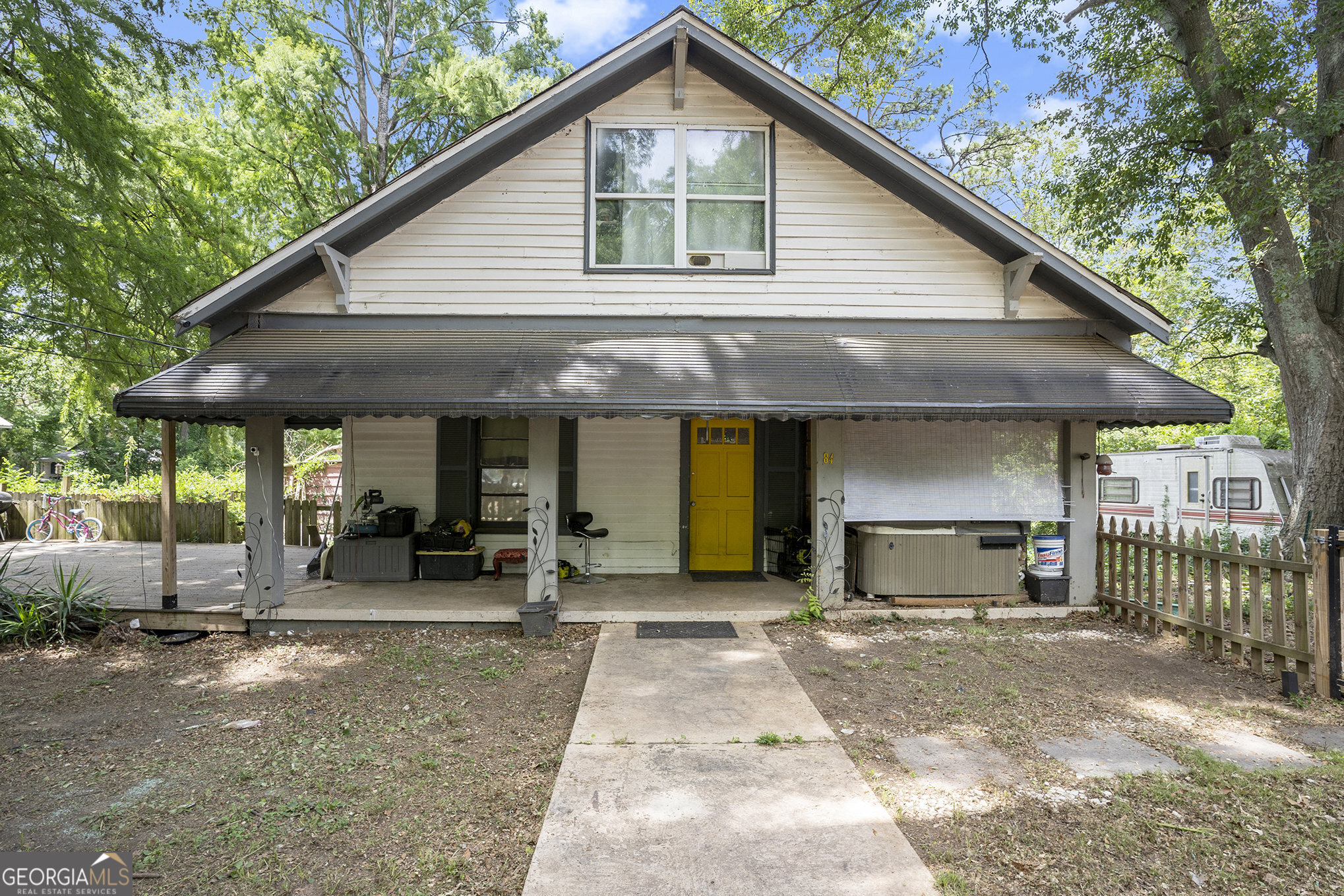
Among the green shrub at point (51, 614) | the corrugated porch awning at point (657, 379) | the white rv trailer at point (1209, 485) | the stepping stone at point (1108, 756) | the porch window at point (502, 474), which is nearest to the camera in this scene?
the stepping stone at point (1108, 756)

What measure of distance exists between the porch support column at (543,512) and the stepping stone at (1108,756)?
466cm

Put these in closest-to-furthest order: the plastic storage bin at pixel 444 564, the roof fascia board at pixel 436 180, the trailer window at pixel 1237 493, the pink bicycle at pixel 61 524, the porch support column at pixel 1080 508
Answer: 1. the roof fascia board at pixel 436 180
2. the porch support column at pixel 1080 508
3. the plastic storage bin at pixel 444 564
4. the trailer window at pixel 1237 493
5. the pink bicycle at pixel 61 524

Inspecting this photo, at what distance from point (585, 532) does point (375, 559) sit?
278 cm

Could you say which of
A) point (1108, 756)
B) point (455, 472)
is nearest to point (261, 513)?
point (455, 472)

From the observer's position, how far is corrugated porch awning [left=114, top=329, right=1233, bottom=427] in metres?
6.25

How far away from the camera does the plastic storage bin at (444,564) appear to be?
868 cm

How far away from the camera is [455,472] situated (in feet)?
29.8

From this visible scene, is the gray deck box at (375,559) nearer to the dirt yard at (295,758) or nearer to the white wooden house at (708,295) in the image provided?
the white wooden house at (708,295)

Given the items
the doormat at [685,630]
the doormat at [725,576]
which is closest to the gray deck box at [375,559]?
the doormat at [685,630]

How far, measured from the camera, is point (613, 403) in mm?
6277

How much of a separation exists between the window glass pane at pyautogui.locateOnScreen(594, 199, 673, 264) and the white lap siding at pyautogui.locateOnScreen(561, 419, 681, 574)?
236 cm

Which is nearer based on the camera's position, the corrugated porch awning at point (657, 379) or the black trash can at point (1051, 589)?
the corrugated porch awning at point (657, 379)


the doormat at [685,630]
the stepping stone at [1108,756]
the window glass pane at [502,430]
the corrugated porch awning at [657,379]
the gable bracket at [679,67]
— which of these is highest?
the gable bracket at [679,67]

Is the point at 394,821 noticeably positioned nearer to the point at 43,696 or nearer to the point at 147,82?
the point at 43,696
